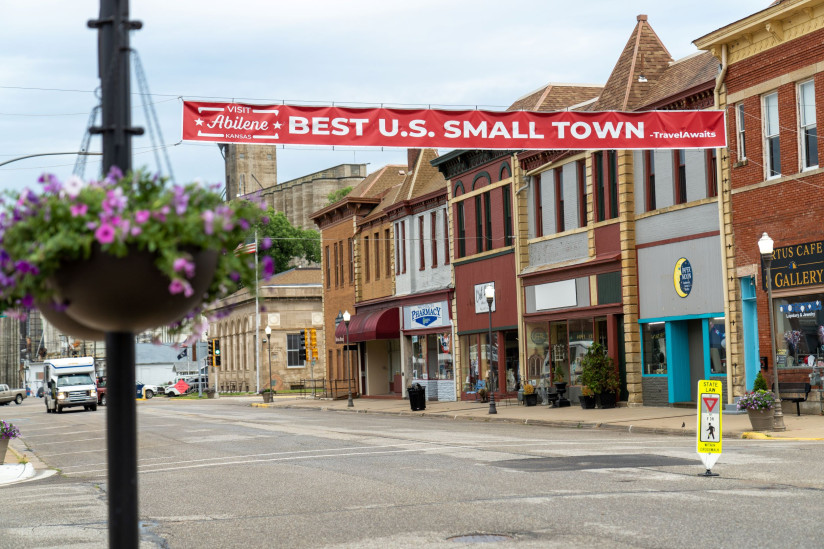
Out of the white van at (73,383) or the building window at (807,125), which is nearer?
the building window at (807,125)

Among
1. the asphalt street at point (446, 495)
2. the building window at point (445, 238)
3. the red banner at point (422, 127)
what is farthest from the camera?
the building window at point (445, 238)

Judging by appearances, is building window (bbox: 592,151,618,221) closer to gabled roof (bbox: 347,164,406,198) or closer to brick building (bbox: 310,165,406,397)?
brick building (bbox: 310,165,406,397)

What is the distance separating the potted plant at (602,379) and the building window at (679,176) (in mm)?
5314

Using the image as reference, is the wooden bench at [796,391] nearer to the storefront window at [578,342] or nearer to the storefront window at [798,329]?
the storefront window at [798,329]

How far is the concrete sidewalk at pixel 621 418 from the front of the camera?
21.8m

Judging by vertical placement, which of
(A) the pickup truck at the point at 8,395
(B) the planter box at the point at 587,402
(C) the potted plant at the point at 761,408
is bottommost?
(A) the pickup truck at the point at 8,395

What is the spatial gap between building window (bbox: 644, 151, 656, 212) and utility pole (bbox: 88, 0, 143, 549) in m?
28.8

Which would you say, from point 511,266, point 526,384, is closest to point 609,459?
point 526,384

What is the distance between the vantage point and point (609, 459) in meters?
16.4

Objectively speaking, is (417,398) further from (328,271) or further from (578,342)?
(328,271)

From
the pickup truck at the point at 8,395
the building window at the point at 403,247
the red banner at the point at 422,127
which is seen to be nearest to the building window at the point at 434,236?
the building window at the point at 403,247

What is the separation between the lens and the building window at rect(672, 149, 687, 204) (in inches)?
1206

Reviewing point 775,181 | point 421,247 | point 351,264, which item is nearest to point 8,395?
point 351,264

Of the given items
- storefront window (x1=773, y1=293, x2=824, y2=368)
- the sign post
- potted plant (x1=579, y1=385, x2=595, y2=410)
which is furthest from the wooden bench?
the sign post
